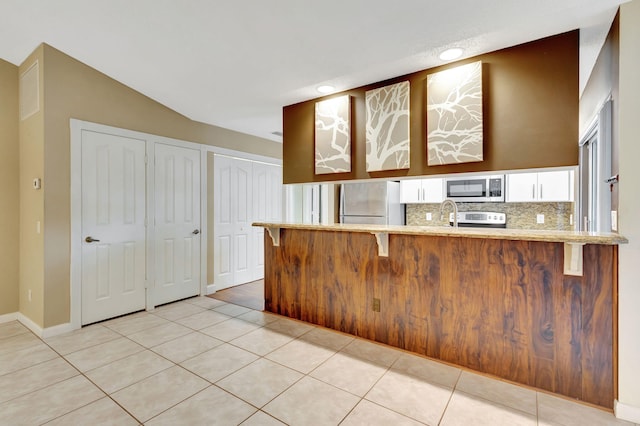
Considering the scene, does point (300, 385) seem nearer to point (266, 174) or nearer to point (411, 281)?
point (411, 281)

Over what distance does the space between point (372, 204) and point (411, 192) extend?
658 millimetres

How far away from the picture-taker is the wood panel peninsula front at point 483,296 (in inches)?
76.0

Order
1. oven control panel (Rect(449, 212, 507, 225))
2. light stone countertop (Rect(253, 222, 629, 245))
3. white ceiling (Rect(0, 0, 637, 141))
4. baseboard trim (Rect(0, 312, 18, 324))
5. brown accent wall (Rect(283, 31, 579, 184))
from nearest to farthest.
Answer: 1. light stone countertop (Rect(253, 222, 629, 245))
2. white ceiling (Rect(0, 0, 637, 141))
3. brown accent wall (Rect(283, 31, 579, 184))
4. baseboard trim (Rect(0, 312, 18, 324))
5. oven control panel (Rect(449, 212, 507, 225))

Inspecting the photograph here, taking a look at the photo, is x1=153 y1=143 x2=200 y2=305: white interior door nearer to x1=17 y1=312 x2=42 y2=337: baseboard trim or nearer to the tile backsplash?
x1=17 y1=312 x2=42 y2=337: baseboard trim

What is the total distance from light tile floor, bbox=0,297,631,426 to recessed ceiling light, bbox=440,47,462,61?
247 cm

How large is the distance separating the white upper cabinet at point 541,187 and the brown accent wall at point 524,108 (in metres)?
1.68

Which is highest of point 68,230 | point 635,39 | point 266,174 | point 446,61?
point 446,61

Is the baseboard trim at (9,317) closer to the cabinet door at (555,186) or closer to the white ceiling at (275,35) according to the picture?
the white ceiling at (275,35)

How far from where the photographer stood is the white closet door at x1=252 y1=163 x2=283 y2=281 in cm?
520

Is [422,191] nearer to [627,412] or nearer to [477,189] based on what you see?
[477,189]

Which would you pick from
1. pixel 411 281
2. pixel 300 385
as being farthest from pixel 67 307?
pixel 411 281

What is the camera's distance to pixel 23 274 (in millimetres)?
3346

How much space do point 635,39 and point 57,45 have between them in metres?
4.51

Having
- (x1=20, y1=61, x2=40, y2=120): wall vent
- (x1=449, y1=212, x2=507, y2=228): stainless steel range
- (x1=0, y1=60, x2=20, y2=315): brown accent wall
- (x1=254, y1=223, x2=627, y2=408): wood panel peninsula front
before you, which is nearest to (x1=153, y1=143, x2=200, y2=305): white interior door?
(x1=20, y1=61, x2=40, y2=120): wall vent
